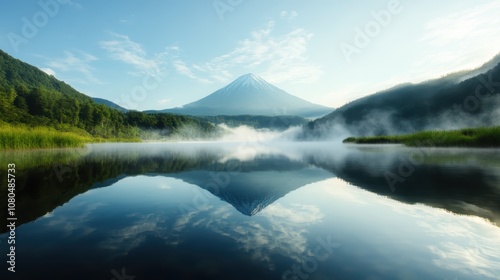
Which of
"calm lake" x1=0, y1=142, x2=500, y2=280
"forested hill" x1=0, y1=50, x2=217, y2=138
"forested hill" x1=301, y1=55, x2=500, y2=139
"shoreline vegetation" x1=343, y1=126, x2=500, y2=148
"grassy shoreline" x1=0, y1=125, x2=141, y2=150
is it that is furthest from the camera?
"forested hill" x1=301, y1=55, x2=500, y2=139

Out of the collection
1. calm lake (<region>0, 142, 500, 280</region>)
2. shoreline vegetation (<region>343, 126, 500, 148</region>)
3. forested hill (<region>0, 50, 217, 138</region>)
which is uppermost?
forested hill (<region>0, 50, 217, 138</region>)

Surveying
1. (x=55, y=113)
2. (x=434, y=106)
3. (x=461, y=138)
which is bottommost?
(x=461, y=138)

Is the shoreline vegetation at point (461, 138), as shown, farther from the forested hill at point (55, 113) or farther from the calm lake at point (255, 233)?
the forested hill at point (55, 113)

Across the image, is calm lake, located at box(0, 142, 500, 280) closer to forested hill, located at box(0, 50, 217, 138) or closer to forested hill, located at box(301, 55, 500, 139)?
forested hill, located at box(0, 50, 217, 138)

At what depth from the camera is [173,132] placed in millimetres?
191750

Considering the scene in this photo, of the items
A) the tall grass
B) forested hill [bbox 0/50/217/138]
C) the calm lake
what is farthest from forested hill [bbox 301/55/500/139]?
forested hill [bbox 0/50/217/138]

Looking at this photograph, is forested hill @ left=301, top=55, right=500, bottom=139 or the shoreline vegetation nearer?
the shoreline vegetation

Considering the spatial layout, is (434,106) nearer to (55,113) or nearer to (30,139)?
(30,139)

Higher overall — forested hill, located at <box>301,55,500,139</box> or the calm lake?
forested hill, located at <box>301,55,500,139</box>

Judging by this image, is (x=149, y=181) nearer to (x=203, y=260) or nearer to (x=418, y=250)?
(x=203, y=260)

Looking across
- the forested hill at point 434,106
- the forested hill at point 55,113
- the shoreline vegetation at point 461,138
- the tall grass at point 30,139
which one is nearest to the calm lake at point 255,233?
the tall grass at point 30,139

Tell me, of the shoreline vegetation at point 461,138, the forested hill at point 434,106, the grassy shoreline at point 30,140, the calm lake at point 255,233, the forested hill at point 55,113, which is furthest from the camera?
the forested hill at point 434,106

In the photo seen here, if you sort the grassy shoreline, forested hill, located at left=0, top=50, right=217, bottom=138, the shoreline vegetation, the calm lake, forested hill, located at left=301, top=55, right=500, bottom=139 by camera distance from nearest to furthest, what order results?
1. the calm lake
2. the grassy shoreline
3. the shoreline vegetation
4. forested hill, located at left=0, top=50, right=217, bottom=138
5. forested hill, located at left=301, top=55, right=500, bottom=139

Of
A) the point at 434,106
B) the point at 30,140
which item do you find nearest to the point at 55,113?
the point at 30,140
